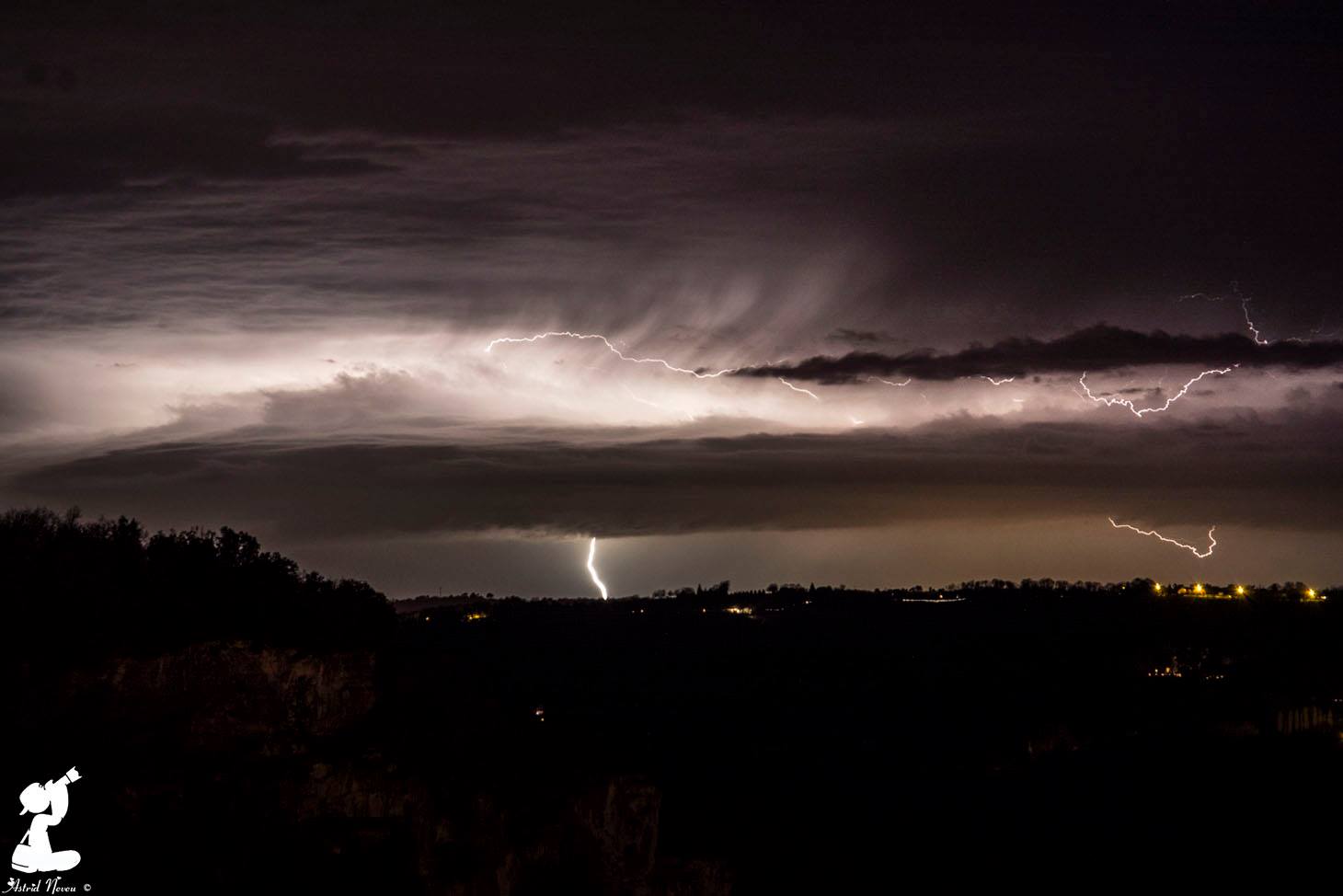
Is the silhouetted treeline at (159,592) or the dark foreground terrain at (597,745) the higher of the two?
the silhouetted treeline at (159,592)

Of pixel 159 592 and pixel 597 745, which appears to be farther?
pixel 597 745

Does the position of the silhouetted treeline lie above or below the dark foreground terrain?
above

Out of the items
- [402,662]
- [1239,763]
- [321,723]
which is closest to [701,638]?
[1239,763]

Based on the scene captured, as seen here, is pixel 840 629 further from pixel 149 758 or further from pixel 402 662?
pixel 149 758
